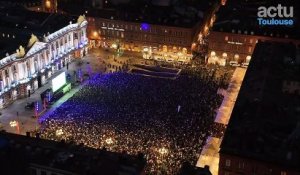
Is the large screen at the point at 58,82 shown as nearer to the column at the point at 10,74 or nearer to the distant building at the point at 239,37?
the column at the point at 10,74

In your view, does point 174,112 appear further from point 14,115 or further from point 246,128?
point 14,115

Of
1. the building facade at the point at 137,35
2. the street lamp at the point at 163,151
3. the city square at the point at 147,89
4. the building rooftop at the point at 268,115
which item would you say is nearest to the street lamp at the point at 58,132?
the city square at the point at 147,89

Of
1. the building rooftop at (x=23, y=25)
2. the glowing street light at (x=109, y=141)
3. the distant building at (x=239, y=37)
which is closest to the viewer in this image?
the glowing street light at (x=109, y=141)

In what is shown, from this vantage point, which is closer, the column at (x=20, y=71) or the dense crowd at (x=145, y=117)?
the dense crowd at (x=145, y=117)

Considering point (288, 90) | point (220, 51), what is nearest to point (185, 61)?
point (220, 51)

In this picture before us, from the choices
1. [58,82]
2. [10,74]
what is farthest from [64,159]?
[10,74]

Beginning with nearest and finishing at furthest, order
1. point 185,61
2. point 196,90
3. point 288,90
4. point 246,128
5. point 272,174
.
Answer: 1. point 272,174
2. point 246,128
3. point 288,90
4. point 196,90
5. point 185,61

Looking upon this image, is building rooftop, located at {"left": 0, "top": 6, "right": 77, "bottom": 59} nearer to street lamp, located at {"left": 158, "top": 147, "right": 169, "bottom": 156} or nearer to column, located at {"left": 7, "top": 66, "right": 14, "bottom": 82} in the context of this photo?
column, located at {"left": 7, "top": 66, "right": 14, "bottom": 82}
